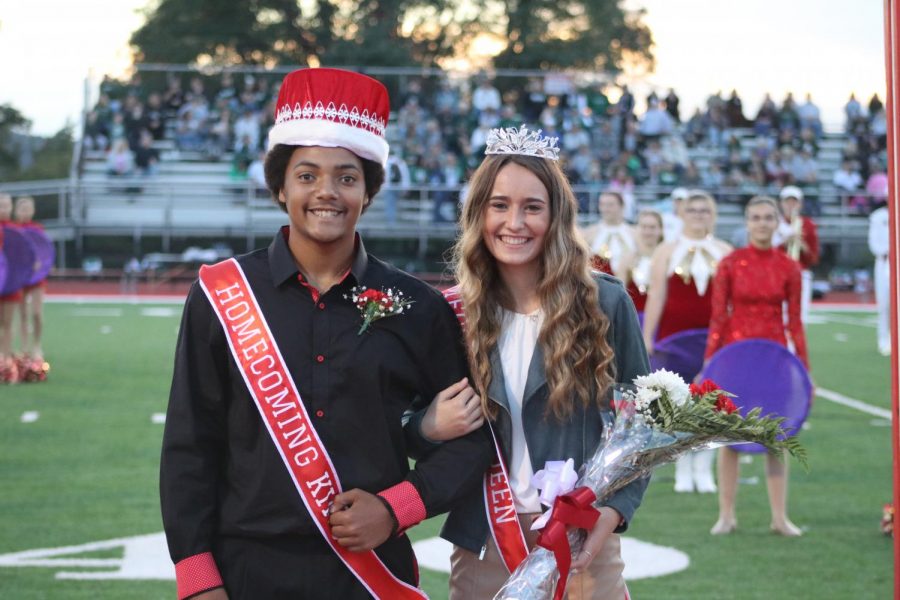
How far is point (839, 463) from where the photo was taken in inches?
367

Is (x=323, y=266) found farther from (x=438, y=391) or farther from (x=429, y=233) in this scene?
(x=429, y=233)

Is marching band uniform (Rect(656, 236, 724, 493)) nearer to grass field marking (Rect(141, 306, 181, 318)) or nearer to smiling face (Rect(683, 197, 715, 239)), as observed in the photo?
smiling face (Rect(683, 197, 715, 239))

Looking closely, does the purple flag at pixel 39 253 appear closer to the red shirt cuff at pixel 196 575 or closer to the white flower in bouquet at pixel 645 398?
the red shirt cuff at pixel 196 575

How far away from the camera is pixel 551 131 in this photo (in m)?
30.2

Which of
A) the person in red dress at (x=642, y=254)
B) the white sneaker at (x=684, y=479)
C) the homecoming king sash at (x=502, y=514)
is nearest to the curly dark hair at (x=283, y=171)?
the homecoming king sash at (x=502, y=514)

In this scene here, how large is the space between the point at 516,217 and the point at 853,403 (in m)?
9.87

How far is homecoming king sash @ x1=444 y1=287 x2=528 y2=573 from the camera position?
10.6 ft

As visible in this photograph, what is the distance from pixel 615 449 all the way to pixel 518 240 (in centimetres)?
56

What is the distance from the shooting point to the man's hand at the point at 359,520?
290cm

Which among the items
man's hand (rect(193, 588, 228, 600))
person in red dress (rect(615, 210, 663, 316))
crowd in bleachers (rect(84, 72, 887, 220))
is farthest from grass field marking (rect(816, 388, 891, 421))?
crowd in bleachers (rect(84, 72, 887, 220))

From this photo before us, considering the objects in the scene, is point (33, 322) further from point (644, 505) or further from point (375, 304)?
point (375, 304)

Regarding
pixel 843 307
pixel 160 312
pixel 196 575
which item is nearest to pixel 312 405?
pixel 196 575

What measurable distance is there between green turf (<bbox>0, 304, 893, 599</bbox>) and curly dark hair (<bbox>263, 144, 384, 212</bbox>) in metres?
3.06

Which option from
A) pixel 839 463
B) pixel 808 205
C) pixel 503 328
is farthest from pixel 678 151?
pixel 503 328
